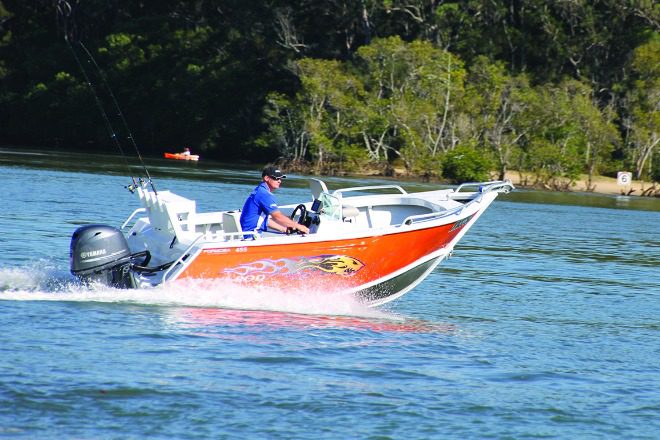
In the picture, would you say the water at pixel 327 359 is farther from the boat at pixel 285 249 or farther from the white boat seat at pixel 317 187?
the white boat seat at pixel 317 187

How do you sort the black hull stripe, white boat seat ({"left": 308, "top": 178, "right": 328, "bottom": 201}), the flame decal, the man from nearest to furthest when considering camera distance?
the flame decal < the man < the black hull stripe < white boat seat ({"left": 308, "top": 178, "right": 328, "bottom": 201})

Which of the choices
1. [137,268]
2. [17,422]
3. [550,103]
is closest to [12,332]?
[137,268]

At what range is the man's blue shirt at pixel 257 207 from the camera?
1331 cm

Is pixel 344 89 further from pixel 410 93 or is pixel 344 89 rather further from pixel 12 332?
pixel 12 332

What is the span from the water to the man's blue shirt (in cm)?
90

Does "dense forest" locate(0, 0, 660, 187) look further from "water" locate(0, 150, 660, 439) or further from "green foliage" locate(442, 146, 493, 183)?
"water" locate(0, 150, 660, 439)

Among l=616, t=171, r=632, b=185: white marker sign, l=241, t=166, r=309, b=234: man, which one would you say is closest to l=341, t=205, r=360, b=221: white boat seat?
l=241, t=166, r=309, b=234: man

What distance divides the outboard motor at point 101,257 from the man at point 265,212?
1.50m

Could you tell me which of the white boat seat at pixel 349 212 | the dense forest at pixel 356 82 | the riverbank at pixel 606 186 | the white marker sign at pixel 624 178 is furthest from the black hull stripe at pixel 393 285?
the white marker sign at pixel 624 178

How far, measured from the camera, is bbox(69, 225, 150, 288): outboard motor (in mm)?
12516

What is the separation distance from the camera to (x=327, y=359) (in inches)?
442

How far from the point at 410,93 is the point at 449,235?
136 feet

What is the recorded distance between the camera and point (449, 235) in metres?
14.2

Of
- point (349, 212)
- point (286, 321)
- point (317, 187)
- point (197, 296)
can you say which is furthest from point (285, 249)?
point (317, 187)
